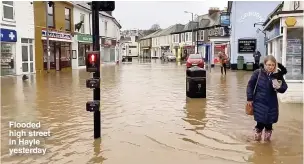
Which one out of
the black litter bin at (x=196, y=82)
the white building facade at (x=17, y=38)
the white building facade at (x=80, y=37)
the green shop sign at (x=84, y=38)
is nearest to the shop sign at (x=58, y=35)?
the white building facade at (x=80, y=37)

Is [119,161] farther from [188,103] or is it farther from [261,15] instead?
[261,15]

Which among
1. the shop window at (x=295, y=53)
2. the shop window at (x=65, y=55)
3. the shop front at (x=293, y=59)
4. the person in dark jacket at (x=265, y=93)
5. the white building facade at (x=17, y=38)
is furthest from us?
the shop window at (x=65, y=55)

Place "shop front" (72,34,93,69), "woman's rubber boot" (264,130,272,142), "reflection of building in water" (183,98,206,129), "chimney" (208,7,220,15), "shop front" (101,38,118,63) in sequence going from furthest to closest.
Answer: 1. "chimney" (208,7,220,15)
2. "shop front" (101,38,118,63)
3. "shop front" (72,34,93,69)
4. "reflection of building in water" (183,98,206,129)
5. "woman's rubber boot" (264,130,272,142)

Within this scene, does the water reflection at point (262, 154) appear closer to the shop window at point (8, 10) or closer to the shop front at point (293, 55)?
the shop front at point (293, 55)

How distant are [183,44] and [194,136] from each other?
2625 inches

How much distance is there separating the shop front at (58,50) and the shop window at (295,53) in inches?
825

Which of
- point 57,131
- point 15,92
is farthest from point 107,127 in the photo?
point 15,92

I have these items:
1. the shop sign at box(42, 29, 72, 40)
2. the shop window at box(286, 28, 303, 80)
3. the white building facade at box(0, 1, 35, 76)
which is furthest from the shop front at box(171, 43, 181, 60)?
the shop window at box(286, 28, 303, 80)

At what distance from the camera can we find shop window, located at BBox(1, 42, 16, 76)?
75.1 feet

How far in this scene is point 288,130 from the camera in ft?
24.5

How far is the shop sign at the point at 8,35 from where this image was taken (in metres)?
22.3

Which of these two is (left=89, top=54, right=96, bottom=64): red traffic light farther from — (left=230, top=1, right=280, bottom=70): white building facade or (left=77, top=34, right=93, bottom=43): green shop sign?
(left=77, top=34, right=93, bottom=43): green shop sign

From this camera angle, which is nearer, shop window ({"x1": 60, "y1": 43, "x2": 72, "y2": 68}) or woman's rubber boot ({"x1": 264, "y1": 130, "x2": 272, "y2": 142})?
woman's rubber boot ({"x1": 264, "y1": 130, "x2": 272, "y2": 142})

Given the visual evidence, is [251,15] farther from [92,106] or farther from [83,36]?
[92,106]
